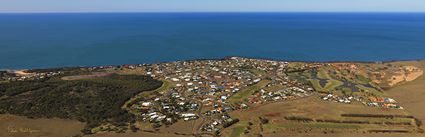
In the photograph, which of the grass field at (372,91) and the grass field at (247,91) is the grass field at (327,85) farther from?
the grass field at (247,91)

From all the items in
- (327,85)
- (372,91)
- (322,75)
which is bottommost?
(372,91)

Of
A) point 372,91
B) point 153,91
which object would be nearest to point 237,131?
point 153,91

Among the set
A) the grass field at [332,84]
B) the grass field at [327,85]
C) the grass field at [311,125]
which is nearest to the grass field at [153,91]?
the grass field at [311,125]

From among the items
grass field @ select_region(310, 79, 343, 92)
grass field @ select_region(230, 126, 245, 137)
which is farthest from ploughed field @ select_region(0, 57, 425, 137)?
grass field @ select_region(310, 79, 343, 92)

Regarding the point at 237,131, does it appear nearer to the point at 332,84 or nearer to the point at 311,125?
the point at 311,125

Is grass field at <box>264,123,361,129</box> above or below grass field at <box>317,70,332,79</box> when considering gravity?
below

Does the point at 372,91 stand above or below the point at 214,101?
above

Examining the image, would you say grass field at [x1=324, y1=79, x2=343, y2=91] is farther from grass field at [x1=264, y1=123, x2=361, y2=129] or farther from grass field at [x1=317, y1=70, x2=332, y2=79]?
grass field at [x1=264, y1=123, x2=361, y2=129]

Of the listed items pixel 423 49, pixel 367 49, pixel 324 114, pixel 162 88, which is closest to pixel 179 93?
pixel 162 88
